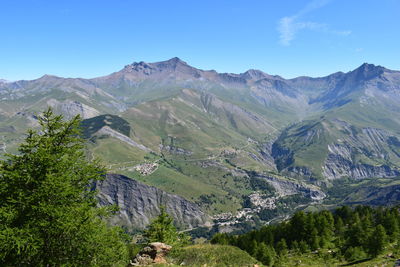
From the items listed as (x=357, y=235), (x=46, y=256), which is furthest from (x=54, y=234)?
(x=357, y=235)

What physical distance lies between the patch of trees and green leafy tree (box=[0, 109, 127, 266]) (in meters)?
55.5

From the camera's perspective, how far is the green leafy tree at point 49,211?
71.9 feet

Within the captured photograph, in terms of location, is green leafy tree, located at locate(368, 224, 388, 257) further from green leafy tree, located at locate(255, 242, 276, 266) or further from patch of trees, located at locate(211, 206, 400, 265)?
green leafy tree, located at locate(255, 242, 276, 266)

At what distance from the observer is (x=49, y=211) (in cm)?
2244

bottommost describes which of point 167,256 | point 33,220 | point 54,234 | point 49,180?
point 167,256

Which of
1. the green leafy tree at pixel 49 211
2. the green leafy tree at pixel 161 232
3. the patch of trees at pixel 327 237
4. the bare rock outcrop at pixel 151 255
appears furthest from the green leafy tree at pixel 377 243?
the green leafy tree at pixel 49 211

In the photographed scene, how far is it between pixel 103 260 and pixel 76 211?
18.2 ft

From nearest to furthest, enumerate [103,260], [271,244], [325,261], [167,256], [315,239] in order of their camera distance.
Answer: [103,260] < [167,256] < [325,261] < [315,239] < [271,244]

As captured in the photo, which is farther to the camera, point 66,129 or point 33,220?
point 66,129

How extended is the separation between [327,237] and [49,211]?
78426mm

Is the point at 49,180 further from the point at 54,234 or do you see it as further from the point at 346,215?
the point at 346,215

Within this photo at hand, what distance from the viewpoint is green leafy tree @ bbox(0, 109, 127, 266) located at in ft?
71.9

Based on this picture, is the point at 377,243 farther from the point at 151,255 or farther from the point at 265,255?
the point at 151,255

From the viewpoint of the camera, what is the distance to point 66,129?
2777 centimetres
